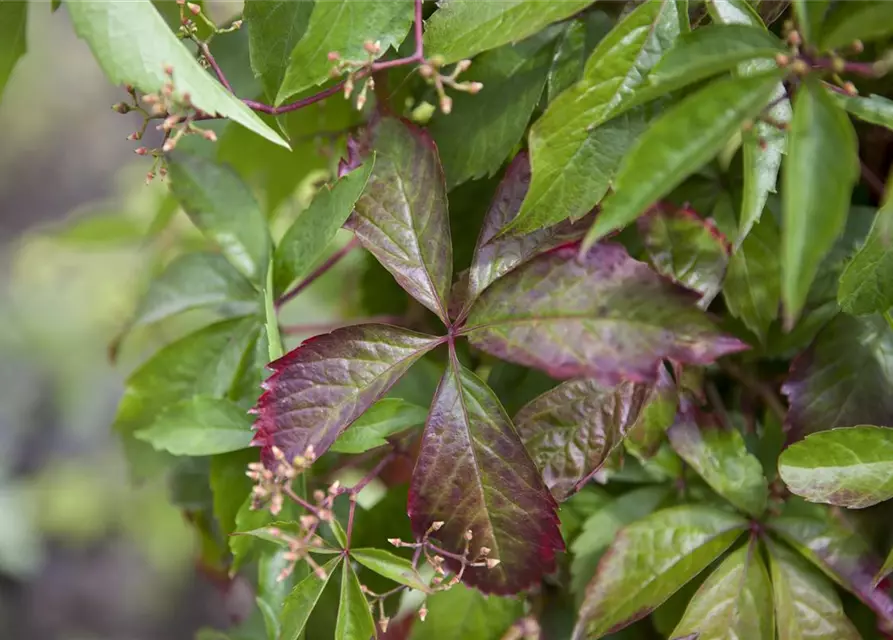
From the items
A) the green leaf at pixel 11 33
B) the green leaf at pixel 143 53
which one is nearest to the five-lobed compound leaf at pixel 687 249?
the green leaf at pixel 143 53

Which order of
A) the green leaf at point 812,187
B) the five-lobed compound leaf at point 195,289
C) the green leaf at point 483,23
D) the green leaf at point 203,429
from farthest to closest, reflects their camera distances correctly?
1. the five-lobed compound leaf at point 195,289
2. the green leaf at point 203,429
3. the green leaf at point 483,23
4. the green leaf at point 812,187

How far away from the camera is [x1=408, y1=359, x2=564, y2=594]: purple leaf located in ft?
1.39

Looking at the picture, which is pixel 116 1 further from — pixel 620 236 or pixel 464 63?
pixel 620 236

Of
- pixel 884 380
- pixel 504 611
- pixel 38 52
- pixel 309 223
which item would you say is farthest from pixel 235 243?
pixel 38 52

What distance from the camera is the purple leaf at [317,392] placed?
0.42 m

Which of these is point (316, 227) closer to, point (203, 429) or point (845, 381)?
point (203, 429)

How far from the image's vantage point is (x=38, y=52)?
2.48 m

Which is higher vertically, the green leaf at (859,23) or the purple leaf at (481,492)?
the green leaf at (859,23)

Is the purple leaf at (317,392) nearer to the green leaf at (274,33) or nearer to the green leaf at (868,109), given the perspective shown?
the green leaf at (274,33)

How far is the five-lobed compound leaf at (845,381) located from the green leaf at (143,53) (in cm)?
37

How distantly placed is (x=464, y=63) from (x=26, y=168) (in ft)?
9.26

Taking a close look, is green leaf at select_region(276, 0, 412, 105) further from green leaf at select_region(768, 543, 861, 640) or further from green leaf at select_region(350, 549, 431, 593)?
green leaf at select_region(768, 543, 861, 640)

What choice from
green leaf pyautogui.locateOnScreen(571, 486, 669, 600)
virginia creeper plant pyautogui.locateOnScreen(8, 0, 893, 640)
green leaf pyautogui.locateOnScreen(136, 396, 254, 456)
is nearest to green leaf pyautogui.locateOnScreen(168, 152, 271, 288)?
virginia creeper plant pyautogui.locateOnScreen(8, 0, 893, 640)

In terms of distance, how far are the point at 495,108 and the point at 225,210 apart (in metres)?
0.25
